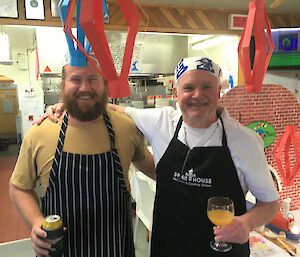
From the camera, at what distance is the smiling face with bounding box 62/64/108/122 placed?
136 centimetres

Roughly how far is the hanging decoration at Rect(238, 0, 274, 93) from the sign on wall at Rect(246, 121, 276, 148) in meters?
1.15

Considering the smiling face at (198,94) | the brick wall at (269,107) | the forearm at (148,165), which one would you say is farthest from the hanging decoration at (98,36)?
the brick wall at (269,107)

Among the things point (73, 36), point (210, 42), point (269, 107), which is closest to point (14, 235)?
point (269, 107)

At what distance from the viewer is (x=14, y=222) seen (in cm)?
397

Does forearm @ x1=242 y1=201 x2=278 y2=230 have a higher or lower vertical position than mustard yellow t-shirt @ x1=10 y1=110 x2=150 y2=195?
lower

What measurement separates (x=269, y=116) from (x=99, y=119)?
45.0 inches

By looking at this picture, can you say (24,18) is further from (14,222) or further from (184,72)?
(184,72)

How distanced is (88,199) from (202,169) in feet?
1.71

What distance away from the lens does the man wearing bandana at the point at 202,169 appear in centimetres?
126

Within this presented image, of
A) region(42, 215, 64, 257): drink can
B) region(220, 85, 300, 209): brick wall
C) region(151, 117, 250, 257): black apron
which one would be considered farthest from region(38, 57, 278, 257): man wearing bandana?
region(220, 85, 300, 209): brick wall

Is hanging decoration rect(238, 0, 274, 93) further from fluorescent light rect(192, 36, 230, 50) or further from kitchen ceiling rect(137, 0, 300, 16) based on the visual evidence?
fluorescent light rect(192, 36, 230, 50)

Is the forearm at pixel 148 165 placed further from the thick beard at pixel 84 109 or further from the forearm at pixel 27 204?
the forearm at pixel 27 204

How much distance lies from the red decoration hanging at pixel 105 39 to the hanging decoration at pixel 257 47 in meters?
0.30

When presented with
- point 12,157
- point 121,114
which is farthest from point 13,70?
point 121,114
